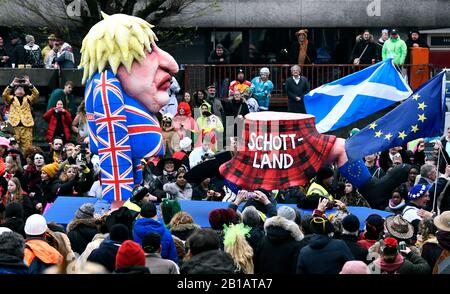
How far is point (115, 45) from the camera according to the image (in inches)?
614

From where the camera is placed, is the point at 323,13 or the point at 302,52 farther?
the point at 323,13

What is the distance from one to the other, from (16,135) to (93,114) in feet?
24.2

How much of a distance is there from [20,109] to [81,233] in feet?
31.8

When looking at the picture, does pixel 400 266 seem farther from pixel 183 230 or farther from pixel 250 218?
pixel 183 230

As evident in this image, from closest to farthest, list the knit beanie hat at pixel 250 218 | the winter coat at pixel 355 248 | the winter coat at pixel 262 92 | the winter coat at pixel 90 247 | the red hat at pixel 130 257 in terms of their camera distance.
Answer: the red hat at pixel 130 257, the winter coat at pixel 90 247, the winter coat at pixel 355 248, the knit beanie hat at pixel 250 218, the winter coat at pixel 262 92

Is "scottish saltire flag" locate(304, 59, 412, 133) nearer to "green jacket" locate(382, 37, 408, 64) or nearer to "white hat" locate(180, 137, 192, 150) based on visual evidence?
"white hat" locate(180, 137, 192, 150)

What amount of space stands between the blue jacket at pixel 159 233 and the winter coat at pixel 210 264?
4.55 feet

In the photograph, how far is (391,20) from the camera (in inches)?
1166

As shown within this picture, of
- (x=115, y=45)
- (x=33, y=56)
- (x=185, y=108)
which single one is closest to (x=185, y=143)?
(x=185, y=108)

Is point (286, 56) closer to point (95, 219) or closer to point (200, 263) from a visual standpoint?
point (95, 219)

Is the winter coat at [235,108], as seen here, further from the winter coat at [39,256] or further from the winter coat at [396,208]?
the winter coat at [39,256]

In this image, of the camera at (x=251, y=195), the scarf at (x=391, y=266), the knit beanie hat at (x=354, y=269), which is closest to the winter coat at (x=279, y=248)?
the scarf at (x=391, y=266)

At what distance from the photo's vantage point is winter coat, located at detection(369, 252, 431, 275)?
37.3 feet

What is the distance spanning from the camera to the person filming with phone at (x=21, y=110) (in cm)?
2286
